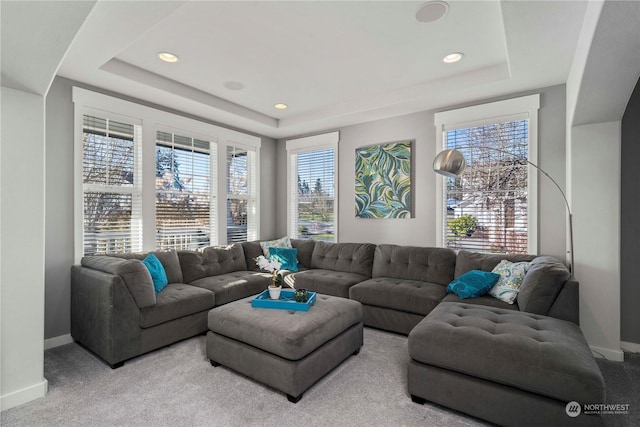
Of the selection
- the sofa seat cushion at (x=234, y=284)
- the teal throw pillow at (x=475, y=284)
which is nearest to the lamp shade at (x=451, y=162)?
the teal throw pillow at (x=475, y=284)

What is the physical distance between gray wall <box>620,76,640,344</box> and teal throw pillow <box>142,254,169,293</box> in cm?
433

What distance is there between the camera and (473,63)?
3.13 meters

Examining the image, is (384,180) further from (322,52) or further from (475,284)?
(322,52)

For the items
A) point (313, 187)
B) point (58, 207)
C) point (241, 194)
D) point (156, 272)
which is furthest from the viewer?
point (313, 187)

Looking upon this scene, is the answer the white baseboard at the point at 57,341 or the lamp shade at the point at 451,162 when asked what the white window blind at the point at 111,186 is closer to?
the white baseboard at the point at 57,341

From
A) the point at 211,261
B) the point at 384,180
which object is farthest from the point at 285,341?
the point at 384,180

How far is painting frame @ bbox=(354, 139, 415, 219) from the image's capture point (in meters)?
4.24

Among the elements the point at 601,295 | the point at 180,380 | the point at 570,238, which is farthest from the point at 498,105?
the point at 180,380

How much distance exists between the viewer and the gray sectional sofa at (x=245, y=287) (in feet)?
8.45

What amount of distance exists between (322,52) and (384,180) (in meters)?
2.02

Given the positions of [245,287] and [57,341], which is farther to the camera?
[245,287]

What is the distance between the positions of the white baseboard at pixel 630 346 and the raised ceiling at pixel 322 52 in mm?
2509

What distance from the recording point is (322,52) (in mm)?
2889

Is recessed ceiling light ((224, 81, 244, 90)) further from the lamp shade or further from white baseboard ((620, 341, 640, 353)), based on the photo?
white baseboard ((620, 341, 640, 353))
